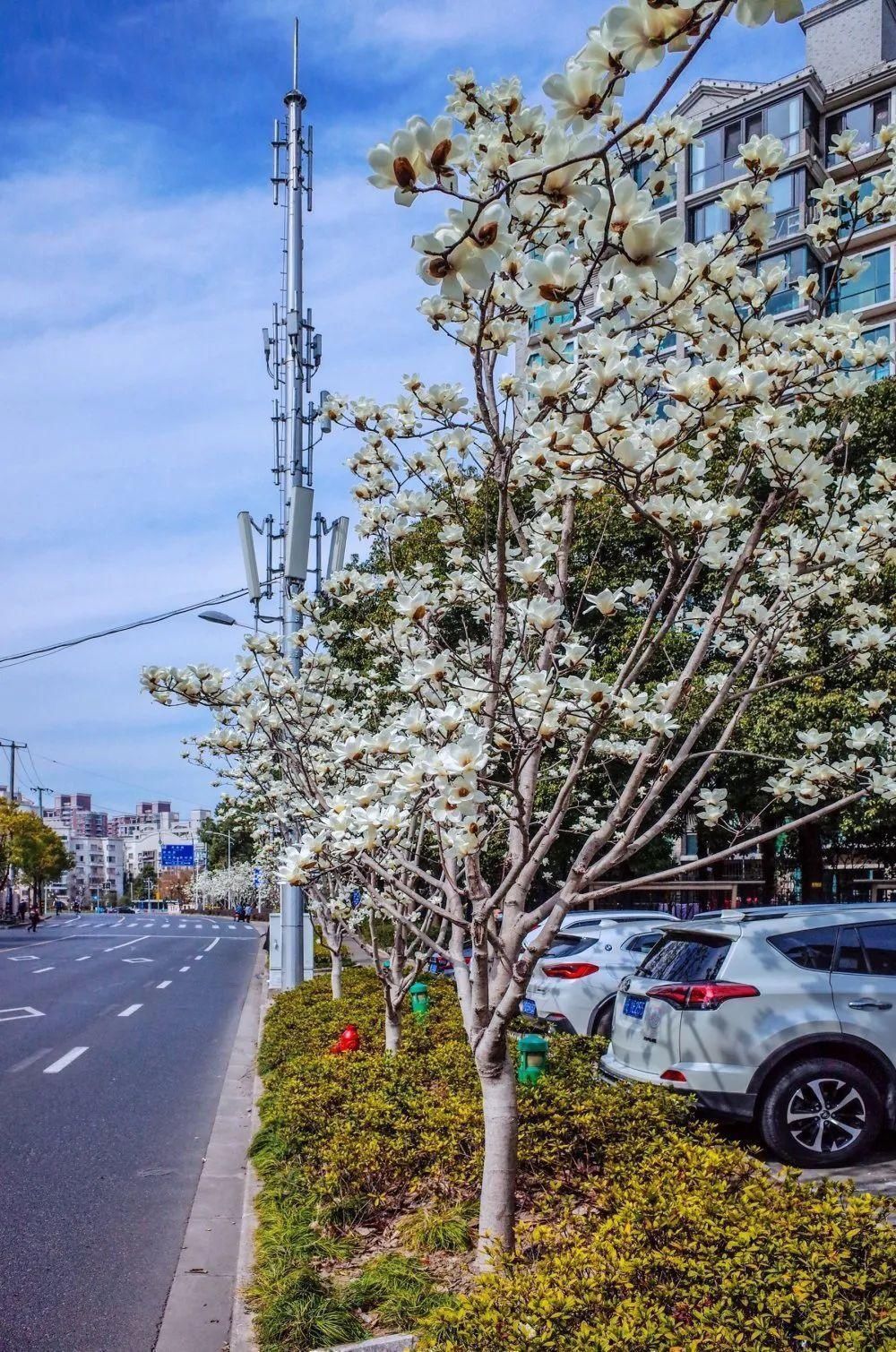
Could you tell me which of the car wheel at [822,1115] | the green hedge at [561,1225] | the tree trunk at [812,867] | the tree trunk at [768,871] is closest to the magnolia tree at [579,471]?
the green hedge at [561,1225]

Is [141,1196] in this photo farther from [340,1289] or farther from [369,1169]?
[340,1289]

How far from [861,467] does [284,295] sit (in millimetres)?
10132

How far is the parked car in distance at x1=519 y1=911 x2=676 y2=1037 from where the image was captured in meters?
10.2

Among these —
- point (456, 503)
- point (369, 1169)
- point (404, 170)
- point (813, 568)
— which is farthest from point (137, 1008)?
point (404, 170)

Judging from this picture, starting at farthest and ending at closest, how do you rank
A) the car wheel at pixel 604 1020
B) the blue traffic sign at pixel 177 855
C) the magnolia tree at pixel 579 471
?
the blue traffic sign at pixel 177 855
the car wheel at pixel 604 1020
the magnolia tree at pixel 579 471

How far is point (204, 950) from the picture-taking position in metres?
36.1

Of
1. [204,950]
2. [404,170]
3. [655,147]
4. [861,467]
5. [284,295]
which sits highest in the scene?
[284,295]

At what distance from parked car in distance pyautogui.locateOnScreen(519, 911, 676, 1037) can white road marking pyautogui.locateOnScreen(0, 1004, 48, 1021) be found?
8.71 m

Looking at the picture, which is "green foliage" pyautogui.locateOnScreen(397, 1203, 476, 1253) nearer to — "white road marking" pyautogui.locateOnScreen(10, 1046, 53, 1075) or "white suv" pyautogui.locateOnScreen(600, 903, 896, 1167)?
"white suv" pyautogui.locateOnScreen(600, 903, 896, 1167)

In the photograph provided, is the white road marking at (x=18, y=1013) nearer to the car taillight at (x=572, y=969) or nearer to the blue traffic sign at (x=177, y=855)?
the car taillight at (x=572, y=969)

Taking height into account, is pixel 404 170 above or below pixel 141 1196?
above

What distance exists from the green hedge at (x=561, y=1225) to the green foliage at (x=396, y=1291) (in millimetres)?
11

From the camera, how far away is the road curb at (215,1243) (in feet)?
15.6

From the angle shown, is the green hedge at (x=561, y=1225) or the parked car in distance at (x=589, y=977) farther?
the parked car in distance at (x=589, y=977)
